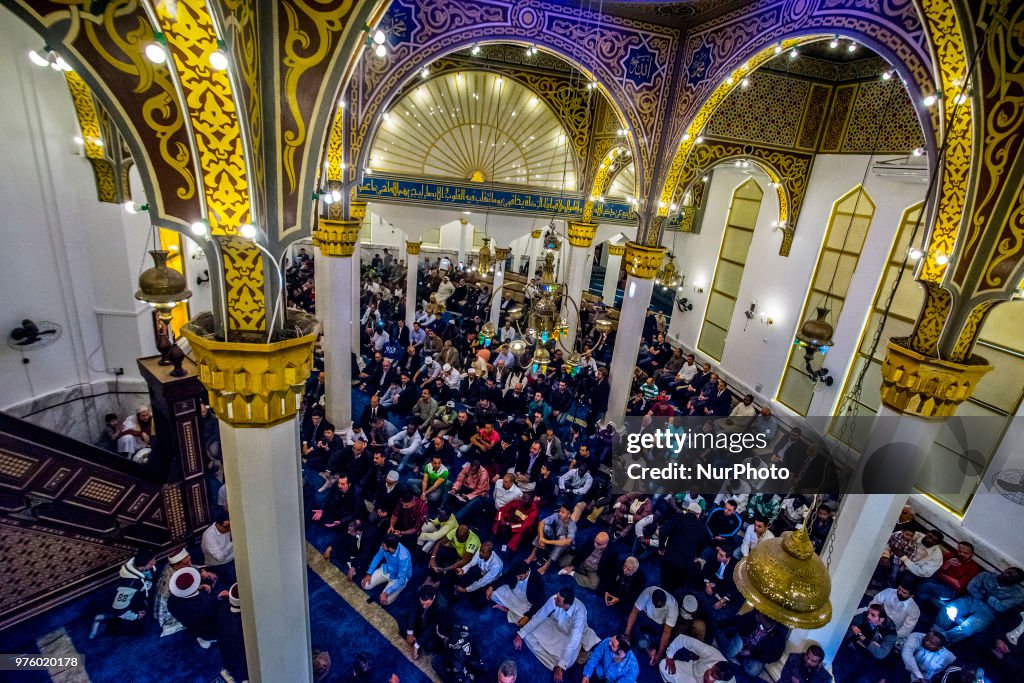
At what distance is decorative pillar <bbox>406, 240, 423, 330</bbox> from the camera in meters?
9.52

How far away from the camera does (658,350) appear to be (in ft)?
34.0

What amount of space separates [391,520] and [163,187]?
3.57 metres

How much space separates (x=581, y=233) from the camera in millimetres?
9242

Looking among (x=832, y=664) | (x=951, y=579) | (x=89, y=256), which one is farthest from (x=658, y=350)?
(x=89, y=256)

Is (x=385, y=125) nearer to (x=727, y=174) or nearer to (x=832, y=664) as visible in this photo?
(x=727, y=174)

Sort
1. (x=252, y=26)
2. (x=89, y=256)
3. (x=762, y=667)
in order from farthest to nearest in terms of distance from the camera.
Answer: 1. (x=89, y=256)
2. (x=762, y=667)
3. (x=252, y=26)

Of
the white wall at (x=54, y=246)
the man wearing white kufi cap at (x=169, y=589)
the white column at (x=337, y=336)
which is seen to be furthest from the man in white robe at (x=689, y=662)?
the white wall at (x=54, y=246)

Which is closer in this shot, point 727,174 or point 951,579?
point 951,579

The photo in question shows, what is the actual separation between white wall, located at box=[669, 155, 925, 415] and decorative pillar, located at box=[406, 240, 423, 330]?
613cm

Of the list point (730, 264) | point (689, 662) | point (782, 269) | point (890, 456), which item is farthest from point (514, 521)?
point (730, 264)

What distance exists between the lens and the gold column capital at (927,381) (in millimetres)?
3197

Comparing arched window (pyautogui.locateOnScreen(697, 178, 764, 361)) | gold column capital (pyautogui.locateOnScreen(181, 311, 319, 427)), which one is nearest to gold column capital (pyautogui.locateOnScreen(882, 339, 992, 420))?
gold column capital (pyautogui.locateOnScreen(181, 311, 319, 427))

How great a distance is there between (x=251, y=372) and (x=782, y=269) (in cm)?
868

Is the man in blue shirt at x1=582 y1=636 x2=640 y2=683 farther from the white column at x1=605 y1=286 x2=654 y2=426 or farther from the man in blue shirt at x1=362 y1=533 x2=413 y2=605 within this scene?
the white column at x1=605 y1=286 x2=654 y2=426
